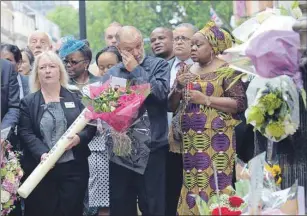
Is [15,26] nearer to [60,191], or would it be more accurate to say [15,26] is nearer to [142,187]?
[60,191]

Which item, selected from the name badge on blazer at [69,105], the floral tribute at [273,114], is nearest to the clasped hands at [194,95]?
the name badge on blazer at [69,105]

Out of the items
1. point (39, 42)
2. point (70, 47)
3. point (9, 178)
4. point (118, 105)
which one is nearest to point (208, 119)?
point (118, 105)

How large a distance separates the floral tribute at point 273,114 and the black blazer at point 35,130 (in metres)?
3.34

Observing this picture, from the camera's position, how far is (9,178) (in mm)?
8641

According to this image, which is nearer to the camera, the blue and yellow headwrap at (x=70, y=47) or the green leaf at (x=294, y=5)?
the green leaf at (x=294, y=5)

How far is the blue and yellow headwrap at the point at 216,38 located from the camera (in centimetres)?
842

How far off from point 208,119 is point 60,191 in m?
1.82

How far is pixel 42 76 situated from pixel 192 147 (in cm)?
180

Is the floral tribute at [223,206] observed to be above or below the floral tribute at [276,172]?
below

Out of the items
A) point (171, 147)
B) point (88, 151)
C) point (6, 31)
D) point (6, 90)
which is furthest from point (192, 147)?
point (6, 31)

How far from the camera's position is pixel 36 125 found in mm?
9102

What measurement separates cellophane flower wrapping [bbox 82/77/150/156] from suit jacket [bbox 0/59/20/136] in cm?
87

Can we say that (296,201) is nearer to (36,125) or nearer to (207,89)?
(207,89)

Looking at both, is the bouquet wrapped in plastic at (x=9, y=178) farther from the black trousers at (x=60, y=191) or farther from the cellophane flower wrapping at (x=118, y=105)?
the cellophane flower wrapping at (x=118, y=105)
